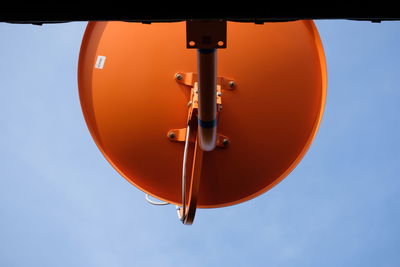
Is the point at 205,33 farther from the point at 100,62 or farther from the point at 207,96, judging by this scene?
the point at 100,62

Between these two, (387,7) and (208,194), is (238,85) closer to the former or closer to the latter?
(208,194)

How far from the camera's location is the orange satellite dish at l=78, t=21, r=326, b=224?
1994mm

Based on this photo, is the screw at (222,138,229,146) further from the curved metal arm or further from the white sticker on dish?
the white sticker on dish

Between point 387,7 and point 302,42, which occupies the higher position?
point 302,42

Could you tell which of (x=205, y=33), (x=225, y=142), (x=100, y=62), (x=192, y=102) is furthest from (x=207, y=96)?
(x=100, y=62)

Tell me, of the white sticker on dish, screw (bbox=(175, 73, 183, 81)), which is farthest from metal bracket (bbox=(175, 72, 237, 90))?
the white sticker on dish

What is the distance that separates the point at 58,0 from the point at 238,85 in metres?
1.39

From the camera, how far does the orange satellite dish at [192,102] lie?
199 cm

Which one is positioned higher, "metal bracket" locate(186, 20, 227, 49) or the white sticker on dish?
the white sticker on dish

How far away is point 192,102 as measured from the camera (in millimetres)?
1888

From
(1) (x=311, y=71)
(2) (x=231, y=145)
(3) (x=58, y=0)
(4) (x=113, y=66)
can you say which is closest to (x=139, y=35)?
(4) (x=113, y=66)

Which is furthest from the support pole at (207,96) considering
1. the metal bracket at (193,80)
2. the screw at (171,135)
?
the metal bracket at (193,80)

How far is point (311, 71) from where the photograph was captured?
2.08 metres

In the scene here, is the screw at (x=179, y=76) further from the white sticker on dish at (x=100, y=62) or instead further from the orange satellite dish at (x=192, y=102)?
the white sticker on dish at (x=100, y=62)
